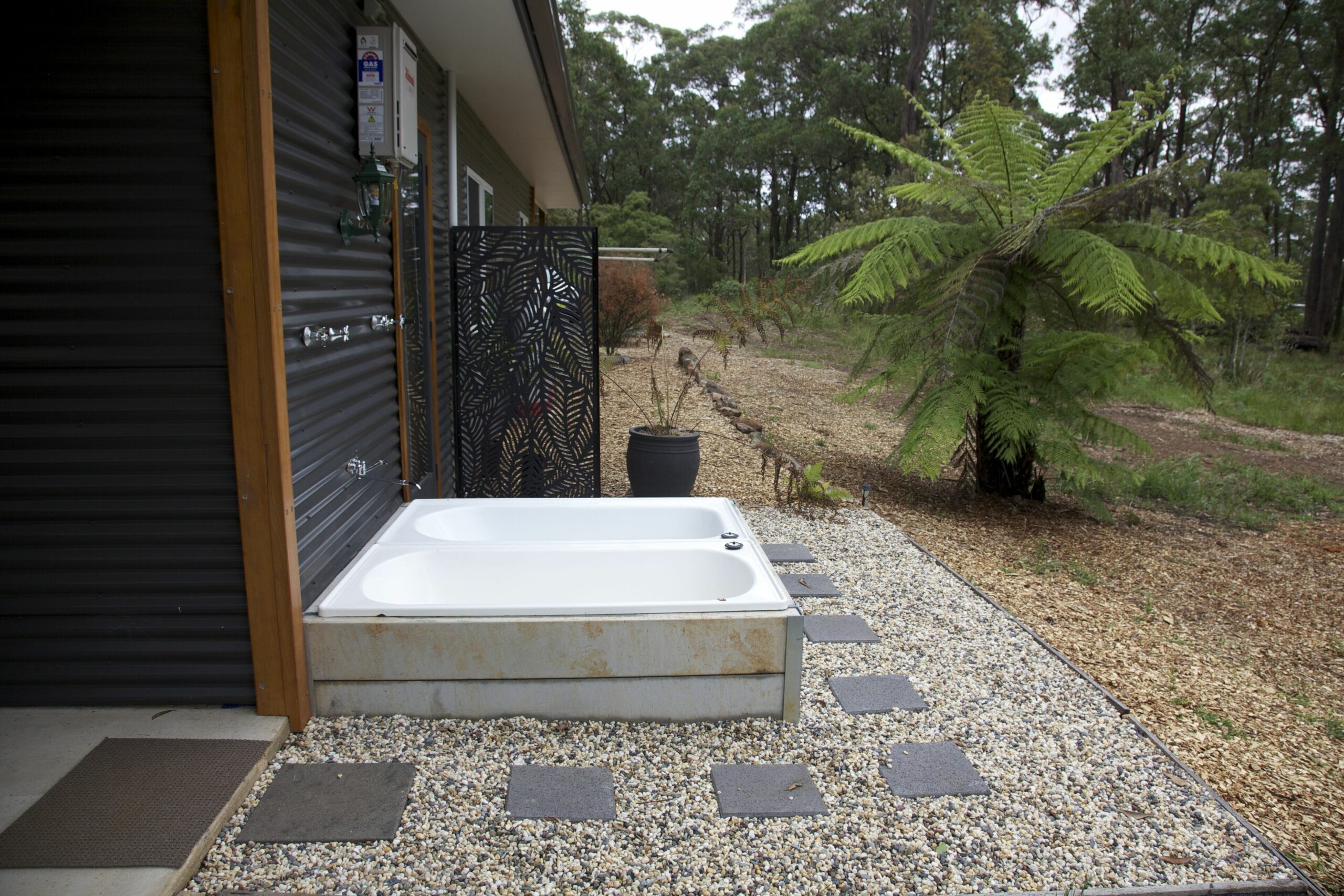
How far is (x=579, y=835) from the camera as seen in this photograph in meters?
1.82

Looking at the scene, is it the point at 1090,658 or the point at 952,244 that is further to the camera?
the point at 952,244

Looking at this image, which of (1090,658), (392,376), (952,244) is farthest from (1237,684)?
(392,376)

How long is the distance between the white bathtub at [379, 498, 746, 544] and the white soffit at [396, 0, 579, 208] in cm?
200

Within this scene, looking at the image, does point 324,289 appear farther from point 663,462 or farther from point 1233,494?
point 1233,494

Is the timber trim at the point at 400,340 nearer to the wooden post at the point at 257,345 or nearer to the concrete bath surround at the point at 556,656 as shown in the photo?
the concrete bath surround at the point at 556,656

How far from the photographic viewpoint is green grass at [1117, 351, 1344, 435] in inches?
321

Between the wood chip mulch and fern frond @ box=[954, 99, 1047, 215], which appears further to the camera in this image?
fern frond @ box=[954, 99, 1047, 215]

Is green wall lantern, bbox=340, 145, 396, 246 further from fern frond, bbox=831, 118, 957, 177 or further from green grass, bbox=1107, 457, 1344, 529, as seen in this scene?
green grass, bbox=1107, 457, 1344, 529

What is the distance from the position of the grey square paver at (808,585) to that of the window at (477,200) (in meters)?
2.98

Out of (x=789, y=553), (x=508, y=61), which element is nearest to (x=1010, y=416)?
(x=789, y=553)

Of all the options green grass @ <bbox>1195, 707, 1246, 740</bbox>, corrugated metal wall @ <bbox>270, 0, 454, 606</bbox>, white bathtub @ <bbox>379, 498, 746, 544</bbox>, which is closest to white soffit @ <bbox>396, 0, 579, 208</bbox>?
corrugated metal wall @ <bbox>270, 0, 454, 606</bbox>

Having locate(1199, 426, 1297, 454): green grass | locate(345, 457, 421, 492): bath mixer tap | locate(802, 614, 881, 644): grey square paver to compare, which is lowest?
locate(802, 614, 881, 644): grey square paver

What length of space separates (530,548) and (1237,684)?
98.8 inches

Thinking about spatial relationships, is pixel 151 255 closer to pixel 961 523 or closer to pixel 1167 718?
pixel 1167 718
